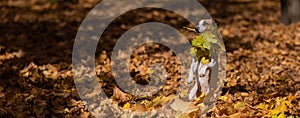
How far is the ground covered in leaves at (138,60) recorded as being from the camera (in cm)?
491

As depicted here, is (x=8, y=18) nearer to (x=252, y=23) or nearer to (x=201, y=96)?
(x=252, y=23)

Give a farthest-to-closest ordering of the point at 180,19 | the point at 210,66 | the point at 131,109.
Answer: the point at 180,19, the point at 131,109, the point at 210,66

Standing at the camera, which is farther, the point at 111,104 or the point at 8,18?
the point at 8,18

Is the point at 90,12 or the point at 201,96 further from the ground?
the point at 90,12

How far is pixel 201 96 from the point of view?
445 centimetres

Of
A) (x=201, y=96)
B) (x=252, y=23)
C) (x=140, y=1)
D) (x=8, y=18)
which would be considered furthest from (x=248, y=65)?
(x=8, y=18)

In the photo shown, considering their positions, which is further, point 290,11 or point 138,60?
point 290,11

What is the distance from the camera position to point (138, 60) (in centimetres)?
667

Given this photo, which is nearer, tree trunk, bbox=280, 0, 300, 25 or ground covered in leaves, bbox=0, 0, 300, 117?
ground covered in leaves, bbox=0, 0, 300, 117

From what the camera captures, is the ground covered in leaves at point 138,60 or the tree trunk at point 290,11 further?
the tree trunk at point 290,11

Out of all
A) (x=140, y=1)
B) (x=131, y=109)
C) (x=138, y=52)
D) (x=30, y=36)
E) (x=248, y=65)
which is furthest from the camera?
(x=140, y=1)

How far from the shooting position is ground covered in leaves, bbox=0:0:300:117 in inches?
193

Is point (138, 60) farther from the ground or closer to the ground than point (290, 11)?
closer to the ground

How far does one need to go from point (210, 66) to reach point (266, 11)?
5.88m
